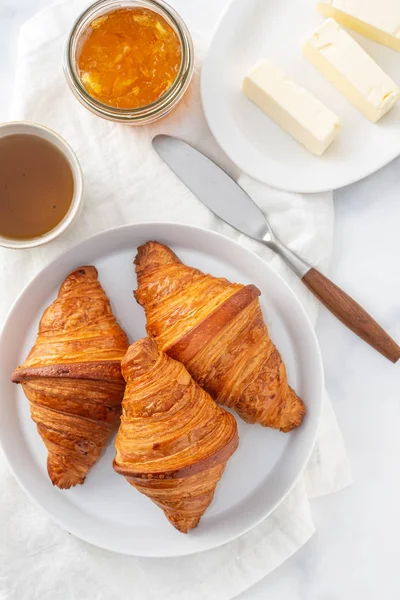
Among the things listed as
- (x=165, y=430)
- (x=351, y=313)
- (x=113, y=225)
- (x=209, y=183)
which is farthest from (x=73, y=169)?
(x=351, y=313)

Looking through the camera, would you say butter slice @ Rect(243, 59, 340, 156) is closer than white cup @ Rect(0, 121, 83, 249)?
No

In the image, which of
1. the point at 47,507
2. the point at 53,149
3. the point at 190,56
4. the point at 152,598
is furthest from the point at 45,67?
the point at 152,598

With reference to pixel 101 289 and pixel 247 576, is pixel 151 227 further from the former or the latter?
pixel 247 576

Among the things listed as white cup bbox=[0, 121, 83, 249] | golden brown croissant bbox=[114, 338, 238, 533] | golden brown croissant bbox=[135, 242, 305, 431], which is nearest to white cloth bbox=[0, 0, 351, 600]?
white cup bbox=[0, 121, 83, 249]

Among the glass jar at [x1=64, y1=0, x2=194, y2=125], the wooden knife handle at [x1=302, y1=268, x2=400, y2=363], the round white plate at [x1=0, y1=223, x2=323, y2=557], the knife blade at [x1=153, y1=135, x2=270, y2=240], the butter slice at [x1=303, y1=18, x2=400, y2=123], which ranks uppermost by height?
the butter slice at [x1=303, y1=18, x2=400, y2=123]

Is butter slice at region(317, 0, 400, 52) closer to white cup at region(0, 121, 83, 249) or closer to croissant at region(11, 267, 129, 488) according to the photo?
white cup at region(0, 121, 83, 249)

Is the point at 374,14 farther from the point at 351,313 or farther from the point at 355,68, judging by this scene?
the point at 351,313

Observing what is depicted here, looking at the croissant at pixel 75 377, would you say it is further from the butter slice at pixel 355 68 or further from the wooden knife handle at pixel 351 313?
the butter slice at pixel 355 68

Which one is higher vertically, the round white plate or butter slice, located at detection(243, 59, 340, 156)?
butter slice, located at detection(243, 59, 340, 156)
